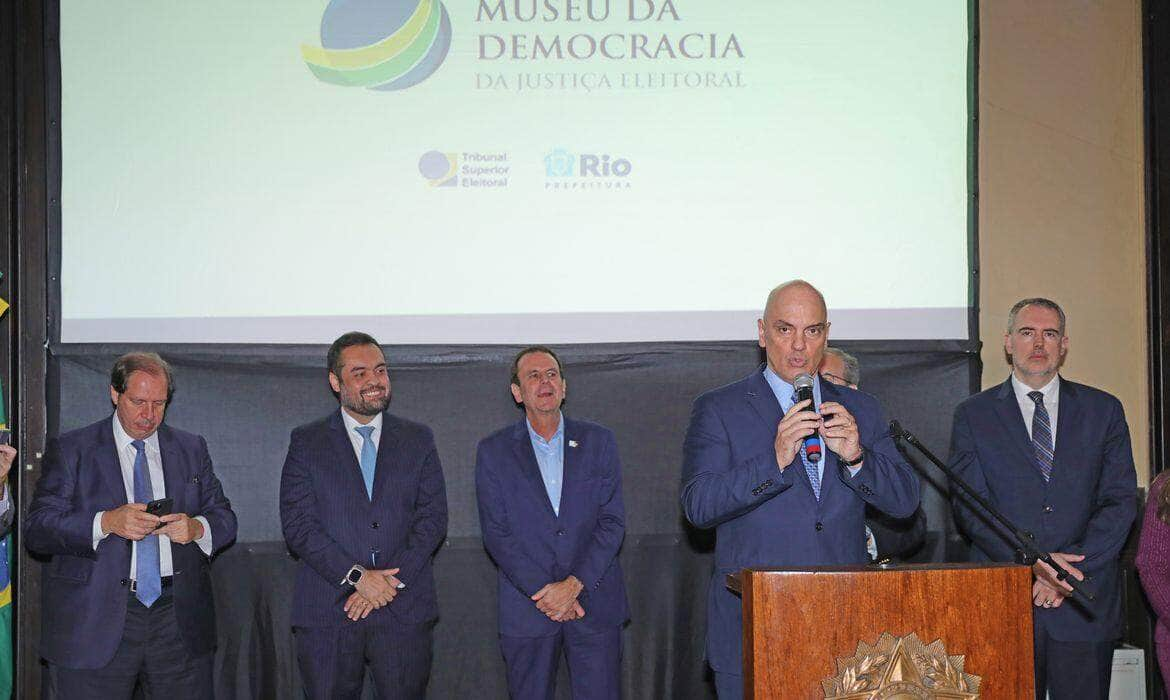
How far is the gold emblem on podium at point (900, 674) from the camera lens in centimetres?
218

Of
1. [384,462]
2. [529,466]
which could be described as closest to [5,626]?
[384,462]

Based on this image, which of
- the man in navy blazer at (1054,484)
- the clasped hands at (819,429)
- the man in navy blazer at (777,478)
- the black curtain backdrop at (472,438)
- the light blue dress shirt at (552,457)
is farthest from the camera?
the black curtain backdrop at (472,438)

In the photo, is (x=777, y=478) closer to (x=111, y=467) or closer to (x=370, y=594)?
(x=370, y=594)

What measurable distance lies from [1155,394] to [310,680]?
12.9 ft

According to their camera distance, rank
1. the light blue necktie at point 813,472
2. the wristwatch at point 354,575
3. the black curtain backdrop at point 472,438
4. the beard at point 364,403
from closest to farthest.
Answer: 1. the light blue necktie at point 813,472
2. the wristwatch at point 354,575
3. the beard at point 364,403
4. the black curtain backdrop at point 472,438

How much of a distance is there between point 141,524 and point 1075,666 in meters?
3.36

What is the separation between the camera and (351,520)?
4.14 metres

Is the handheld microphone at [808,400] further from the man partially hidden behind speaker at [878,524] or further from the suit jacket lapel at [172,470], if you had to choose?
the suit jacket lapel at [172,470]

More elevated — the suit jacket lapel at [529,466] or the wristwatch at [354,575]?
the suit jacket lapel at [529,466]

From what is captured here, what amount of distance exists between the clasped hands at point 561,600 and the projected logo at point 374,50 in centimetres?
231

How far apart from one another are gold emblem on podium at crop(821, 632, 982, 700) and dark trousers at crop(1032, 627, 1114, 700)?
6.41 ft

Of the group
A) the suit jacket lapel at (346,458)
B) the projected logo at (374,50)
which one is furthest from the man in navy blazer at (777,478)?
the projected logo at (374,50)

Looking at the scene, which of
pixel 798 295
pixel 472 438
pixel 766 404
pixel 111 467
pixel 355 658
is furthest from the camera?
pixel 472 438

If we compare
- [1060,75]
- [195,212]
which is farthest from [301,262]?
[1060,75]
